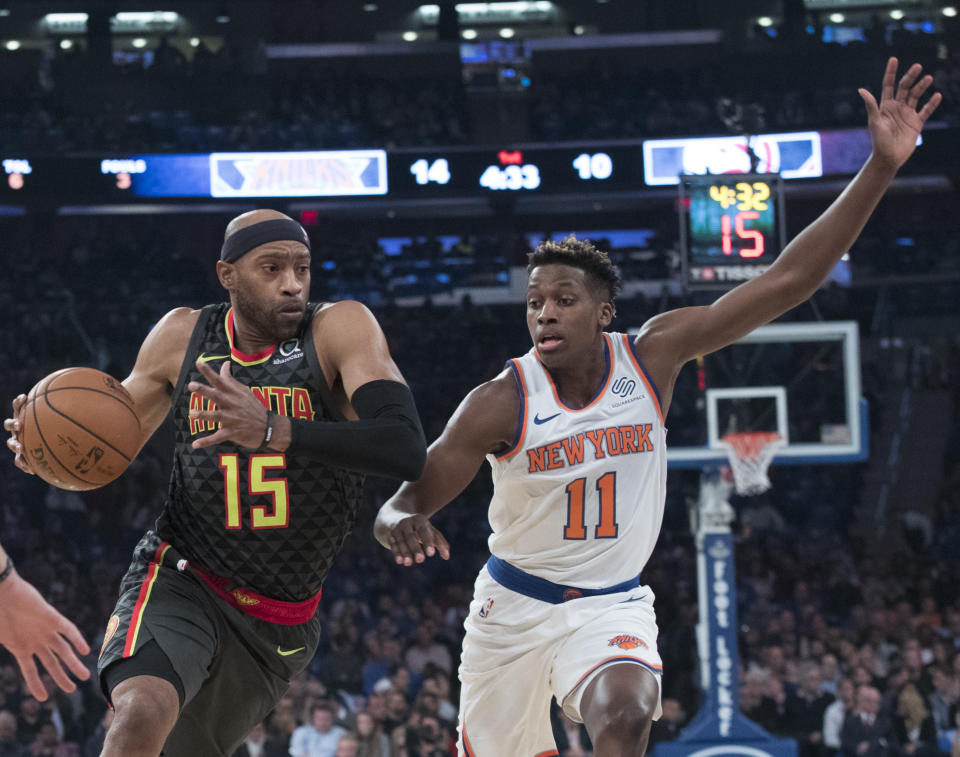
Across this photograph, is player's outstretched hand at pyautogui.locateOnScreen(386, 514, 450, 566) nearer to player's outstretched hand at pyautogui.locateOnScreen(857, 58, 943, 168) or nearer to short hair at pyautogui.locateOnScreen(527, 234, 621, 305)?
short hair at pyautogui.locateOnScreen(527, 234, 621, 305)

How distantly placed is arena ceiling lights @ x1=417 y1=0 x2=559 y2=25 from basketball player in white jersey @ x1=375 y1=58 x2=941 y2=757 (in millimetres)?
21748

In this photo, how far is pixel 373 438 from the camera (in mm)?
3486

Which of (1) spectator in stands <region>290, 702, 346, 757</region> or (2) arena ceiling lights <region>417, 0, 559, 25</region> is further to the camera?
(2) arena ceiling lights <region>417, 0, 559, 25</region>

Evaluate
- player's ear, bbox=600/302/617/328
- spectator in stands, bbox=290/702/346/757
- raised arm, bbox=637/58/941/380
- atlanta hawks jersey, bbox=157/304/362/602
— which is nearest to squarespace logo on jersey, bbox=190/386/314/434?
atlanta hawks jersey, bbox=157/304/362/602

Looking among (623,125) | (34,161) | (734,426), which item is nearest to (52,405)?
(734,426)

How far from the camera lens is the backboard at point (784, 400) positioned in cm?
999

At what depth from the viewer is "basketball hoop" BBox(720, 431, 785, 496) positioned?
9875mm

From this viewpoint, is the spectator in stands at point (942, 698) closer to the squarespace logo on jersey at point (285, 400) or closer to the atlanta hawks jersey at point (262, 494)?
the atlanta hawks jersey at point (262, 494)

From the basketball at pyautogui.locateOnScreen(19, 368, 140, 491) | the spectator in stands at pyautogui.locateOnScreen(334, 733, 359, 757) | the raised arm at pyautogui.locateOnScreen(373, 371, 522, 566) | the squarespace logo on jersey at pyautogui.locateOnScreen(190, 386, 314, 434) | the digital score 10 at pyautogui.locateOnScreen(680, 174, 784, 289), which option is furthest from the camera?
the digital score 10 at pyautogui.locateOnScreen(680, 174, 784, 289)

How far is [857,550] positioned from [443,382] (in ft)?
19.9

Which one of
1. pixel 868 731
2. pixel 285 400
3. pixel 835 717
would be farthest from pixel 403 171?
pixel 285 400

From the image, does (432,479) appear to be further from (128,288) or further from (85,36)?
(85,36)

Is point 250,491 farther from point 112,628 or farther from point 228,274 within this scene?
point 228,274

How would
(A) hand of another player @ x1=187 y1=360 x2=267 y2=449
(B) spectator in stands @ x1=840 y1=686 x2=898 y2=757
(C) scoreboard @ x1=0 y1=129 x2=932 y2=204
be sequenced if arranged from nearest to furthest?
(A) hand of another player @ x1=187 y1=360 x2=267 y2=449
(B) spectator in stands @ x1=840 y1=686 x2=898 y2=757
(C) scoreboard @ x1=0 y1=129 x2=932 y2=204
